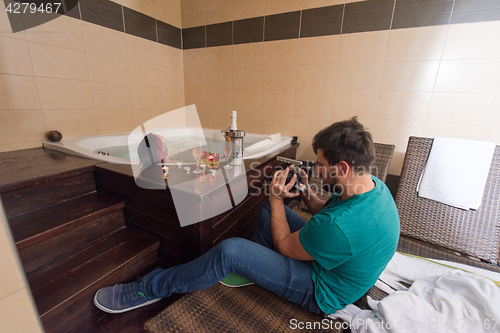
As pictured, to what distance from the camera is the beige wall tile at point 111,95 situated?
211 centimetres

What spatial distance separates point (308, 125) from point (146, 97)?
1906mm

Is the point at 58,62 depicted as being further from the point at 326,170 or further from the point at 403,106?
the point at 403,106

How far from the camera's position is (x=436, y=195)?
157 centimetres

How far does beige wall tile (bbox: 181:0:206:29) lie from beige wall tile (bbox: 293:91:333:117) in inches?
61.0

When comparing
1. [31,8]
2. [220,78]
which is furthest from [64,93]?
[220,78]

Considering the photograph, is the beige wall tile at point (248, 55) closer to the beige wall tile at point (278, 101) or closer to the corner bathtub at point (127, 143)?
the beige wall tile at point (278, 101)

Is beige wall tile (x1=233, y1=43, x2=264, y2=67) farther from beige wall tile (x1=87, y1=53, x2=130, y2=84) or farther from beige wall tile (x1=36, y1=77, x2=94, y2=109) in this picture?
beige wall tile (x1=36, y1=77, x2=94, y2=109)

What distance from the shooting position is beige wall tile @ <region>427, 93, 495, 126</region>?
1686mm

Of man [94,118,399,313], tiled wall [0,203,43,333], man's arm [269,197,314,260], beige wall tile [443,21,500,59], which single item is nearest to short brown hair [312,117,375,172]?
man [94,118,399,313]

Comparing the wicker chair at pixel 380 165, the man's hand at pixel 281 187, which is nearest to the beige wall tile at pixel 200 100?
the wicker chair at pixel 380 165

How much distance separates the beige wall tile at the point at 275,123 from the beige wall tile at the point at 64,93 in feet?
5.75

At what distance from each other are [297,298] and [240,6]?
109 inches

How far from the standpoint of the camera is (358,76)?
2025 mm

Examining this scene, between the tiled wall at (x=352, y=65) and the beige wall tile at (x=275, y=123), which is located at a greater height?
the tiled wall at (x=352, y=65)
